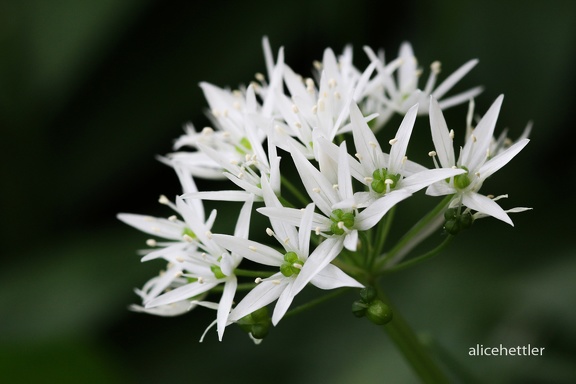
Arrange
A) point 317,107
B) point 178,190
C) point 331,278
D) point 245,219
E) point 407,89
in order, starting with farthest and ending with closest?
point 178,190 < point 407,89 < point 317,107 < point 245,219 < point 331,278

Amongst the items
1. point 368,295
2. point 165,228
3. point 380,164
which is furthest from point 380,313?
point 165,228

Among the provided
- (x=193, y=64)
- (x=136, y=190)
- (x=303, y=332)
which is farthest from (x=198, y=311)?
(x=193, y=64)

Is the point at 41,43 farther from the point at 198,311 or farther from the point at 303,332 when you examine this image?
the point at 303,332

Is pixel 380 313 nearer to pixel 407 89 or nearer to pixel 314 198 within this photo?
pixel 314 198

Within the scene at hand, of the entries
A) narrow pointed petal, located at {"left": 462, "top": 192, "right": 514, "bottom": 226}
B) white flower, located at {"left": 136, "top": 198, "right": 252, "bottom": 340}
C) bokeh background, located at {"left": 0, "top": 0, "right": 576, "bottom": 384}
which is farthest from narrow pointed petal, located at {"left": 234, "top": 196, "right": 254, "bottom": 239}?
bokeh background, located at {"left": 0, "top": 0, "right": 576, "bottom": 384}

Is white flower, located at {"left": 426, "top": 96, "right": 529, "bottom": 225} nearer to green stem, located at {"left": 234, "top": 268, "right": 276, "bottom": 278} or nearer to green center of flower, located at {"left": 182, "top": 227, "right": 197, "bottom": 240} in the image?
green stem, located at {"left": 234, "top": 268, "right": 276, "bottom": 278}
